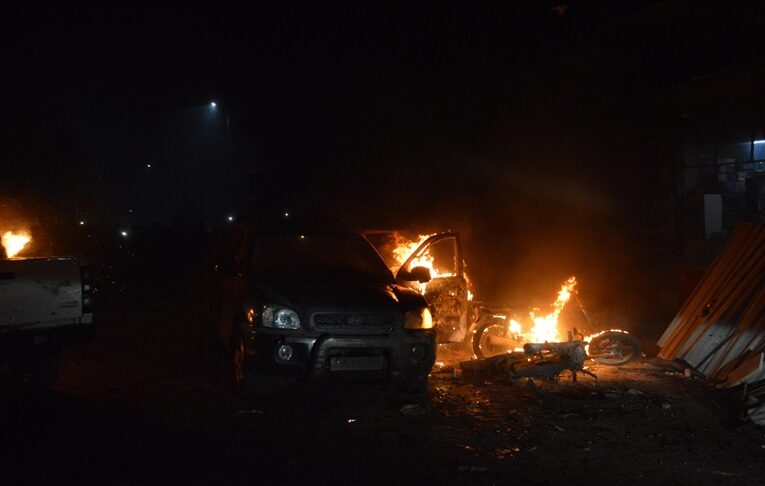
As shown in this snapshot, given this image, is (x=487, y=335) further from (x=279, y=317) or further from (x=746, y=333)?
(x=279, y=317)

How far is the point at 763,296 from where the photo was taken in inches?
294

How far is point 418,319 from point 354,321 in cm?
71

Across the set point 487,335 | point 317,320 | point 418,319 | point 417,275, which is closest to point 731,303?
point 487,335

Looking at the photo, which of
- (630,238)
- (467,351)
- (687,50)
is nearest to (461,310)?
(467,351)

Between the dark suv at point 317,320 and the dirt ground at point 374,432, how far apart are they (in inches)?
16.0

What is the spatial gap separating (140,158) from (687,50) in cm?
2203

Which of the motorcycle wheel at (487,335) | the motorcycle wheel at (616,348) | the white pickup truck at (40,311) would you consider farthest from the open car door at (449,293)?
the white pickup truck at (40,311)

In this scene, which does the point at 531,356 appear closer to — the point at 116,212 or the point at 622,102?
the point at 622,102

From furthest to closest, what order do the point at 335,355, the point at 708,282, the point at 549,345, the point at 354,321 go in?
the point at 708,282, the point at 549,345, the point at 354,321, the point at 335,355

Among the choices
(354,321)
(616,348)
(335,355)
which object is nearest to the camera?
(335,355)

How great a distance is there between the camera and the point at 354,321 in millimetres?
6551

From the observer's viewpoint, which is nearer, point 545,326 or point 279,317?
point 279,317

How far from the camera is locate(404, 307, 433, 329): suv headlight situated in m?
6.78

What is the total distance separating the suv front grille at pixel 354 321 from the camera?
6.49 meters
